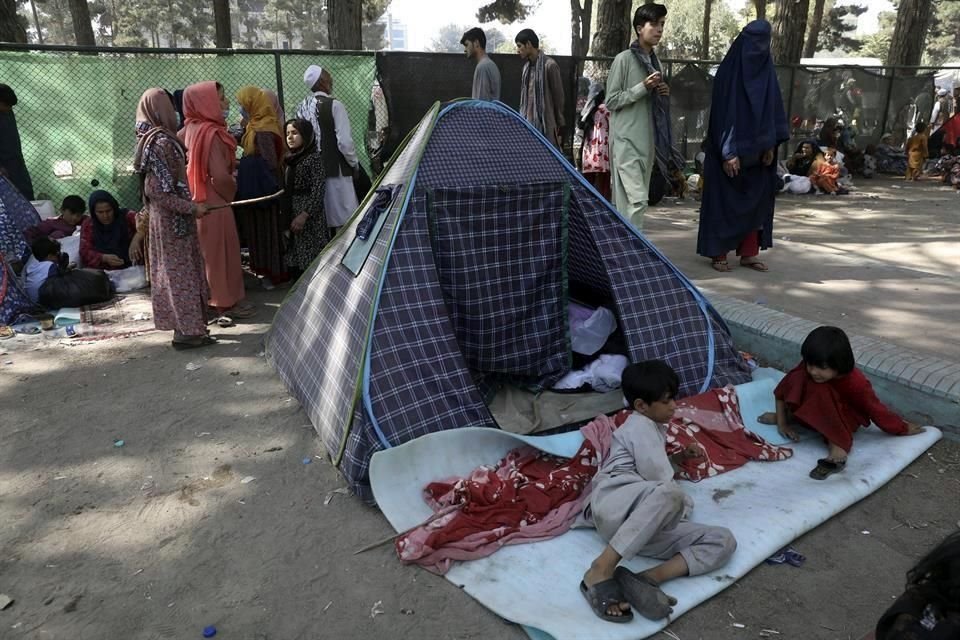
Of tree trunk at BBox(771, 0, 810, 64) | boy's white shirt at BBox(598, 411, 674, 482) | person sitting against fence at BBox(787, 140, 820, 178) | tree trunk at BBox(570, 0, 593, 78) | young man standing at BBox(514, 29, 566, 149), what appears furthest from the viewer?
tree trunk at BBox(570, 0, 593, 78)

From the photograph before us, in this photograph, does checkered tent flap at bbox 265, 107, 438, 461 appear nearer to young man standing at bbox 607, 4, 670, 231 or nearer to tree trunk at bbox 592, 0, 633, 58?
young man standing at bbox 607, 4, 670, 231

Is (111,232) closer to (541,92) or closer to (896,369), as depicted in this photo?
(541,92)

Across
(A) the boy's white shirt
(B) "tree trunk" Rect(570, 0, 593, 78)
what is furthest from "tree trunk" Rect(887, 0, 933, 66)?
(A) the boy's white shirt

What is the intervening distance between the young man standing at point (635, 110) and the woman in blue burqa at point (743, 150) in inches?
22.5

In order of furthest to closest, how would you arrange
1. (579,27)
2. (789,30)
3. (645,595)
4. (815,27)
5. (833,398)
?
(815,27)
(579,27)
(789,30)
(833,398)
(645,595)

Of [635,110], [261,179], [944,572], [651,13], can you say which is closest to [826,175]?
[635,110]

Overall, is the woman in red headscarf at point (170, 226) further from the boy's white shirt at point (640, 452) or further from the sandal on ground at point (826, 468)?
the sandal on ground at point (826, 468)

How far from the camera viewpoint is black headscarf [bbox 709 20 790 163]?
5379 millimetres

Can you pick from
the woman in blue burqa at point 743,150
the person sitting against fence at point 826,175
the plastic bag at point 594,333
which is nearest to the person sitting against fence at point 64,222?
the plastic bag at point 594,333

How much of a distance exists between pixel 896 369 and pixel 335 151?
4.41m

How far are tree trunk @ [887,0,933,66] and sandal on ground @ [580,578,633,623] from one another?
52.3 ft

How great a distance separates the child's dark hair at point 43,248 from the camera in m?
5.57

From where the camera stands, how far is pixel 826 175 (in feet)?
35.6

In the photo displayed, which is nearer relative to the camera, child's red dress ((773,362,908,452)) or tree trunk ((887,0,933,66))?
child's red dress ((773,362,908,452))
